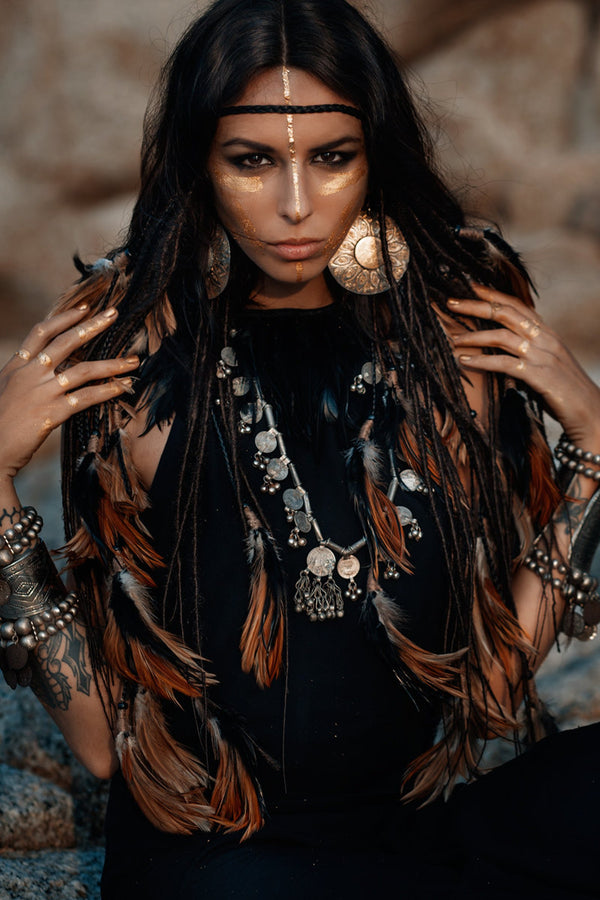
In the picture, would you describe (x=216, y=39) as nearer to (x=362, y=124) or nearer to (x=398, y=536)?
(x=362, y=124)

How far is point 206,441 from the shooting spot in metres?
1.75

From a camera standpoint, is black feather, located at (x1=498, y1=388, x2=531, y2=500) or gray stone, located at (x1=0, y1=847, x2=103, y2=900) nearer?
black feather, located at (x1=498, y1=388, x2=531, y2=500)

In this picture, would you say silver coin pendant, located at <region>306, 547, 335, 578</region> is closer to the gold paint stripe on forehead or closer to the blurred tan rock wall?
the gold paint stripe on forehead

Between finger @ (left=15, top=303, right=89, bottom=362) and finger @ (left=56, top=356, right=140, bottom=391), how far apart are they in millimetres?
55

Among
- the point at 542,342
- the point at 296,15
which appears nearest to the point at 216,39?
the point at 296,15

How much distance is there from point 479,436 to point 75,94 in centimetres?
318

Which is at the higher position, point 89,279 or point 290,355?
point 89,279

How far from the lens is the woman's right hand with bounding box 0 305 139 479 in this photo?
63.3 inches

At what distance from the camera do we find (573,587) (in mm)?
1861

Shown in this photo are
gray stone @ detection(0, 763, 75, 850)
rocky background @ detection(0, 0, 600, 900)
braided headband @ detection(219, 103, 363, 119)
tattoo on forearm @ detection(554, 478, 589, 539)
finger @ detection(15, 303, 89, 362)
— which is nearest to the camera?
braided headband @ detection(219, 103, 363, 119)

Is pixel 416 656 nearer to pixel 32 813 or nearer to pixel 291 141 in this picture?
pixel 291 141

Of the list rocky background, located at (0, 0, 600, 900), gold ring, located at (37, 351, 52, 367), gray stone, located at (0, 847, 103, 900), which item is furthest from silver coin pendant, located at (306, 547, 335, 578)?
rocky background, located at (0, 0, 600, 900)

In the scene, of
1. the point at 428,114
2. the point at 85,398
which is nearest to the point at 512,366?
the point at 85,398

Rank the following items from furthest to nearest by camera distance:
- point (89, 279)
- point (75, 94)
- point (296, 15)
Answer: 1. point (75, 94)
2. point (89, 279)
3. point (296, 15)
